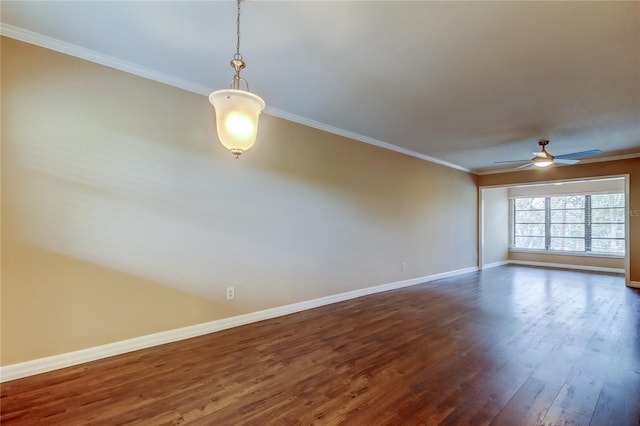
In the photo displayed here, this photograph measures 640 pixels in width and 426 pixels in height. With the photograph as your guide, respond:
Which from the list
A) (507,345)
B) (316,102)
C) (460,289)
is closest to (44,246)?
(316,102)

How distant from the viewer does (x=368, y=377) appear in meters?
2.26

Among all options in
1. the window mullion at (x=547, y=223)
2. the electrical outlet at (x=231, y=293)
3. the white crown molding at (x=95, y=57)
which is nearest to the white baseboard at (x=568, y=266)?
the window mullion at (x=547, y=223)

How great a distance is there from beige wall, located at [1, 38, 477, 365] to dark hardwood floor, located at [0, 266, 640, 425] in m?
0.39

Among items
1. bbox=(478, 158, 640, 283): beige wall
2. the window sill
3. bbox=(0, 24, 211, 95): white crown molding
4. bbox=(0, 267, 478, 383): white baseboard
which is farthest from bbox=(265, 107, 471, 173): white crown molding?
the window sill

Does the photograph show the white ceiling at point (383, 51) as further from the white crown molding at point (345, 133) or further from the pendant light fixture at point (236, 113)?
the pendant light fixture at point (236, 113)

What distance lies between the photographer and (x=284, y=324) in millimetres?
3418

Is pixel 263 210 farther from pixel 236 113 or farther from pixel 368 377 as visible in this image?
pixel 368 377

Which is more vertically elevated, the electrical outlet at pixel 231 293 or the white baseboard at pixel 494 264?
the electrical outlet at pixel 231 293

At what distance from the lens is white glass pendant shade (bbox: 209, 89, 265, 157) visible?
192 centimetres

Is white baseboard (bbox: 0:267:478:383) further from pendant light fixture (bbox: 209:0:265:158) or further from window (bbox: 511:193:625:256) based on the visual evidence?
window (bbox: 511:193:625:256)

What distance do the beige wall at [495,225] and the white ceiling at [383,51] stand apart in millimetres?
4398

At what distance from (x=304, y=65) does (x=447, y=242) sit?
5.31 meters

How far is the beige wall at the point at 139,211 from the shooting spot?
7.53 feet

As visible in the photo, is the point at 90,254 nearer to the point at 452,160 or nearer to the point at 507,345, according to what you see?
the point at 507,345
